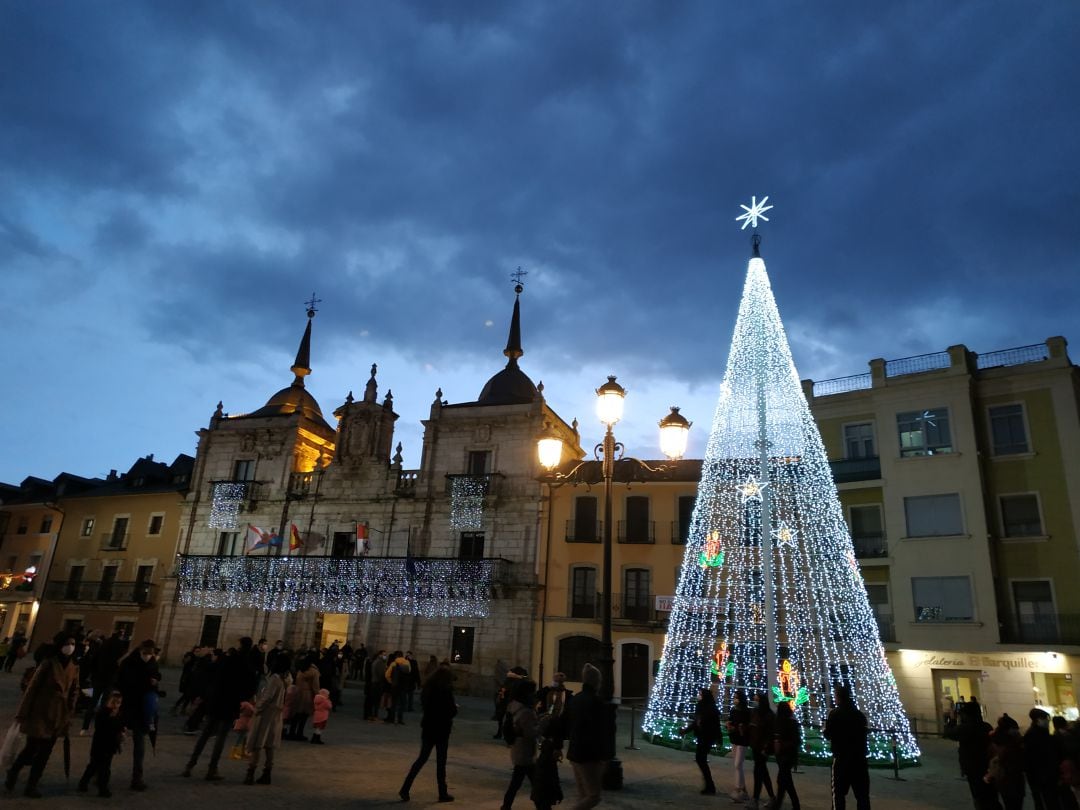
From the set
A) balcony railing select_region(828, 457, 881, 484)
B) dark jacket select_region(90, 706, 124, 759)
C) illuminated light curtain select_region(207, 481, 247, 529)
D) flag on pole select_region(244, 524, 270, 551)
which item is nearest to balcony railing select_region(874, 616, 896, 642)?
balcony railing select_region(828, 457, 881, 484)

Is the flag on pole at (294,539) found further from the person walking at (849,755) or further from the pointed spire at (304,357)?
the person walking at (849,755)

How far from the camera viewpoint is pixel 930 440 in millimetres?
25109

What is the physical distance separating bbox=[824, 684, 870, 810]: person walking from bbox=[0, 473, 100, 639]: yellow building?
4264 cm

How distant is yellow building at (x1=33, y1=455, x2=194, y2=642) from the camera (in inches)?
1462

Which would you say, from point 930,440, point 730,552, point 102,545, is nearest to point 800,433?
point 730,552

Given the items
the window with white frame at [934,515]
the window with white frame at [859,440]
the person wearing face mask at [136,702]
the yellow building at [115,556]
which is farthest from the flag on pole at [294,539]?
the person wearing face mask at [136,702]

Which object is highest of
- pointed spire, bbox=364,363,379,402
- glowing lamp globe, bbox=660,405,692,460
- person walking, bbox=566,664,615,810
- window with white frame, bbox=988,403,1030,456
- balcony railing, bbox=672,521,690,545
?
pointed spire, bbox=364,363,379,402

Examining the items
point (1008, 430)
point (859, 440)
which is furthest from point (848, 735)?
point (859, 440)

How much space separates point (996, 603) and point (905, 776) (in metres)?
11.2

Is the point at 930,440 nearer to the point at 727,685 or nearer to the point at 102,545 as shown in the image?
the point at 727,685

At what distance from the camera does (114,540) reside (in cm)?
3956

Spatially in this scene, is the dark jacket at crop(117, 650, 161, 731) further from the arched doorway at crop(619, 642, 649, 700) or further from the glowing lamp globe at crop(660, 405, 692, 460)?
the arched doorway at crop(619, 642, 649, 700)

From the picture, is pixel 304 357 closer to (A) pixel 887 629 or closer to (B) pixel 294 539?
(B) pixel 294 539

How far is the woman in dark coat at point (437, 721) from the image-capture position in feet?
28.3
